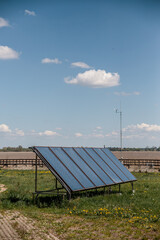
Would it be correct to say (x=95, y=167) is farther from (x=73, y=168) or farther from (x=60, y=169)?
(x=60, y=169)

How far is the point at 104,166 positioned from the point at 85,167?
6.72 feet

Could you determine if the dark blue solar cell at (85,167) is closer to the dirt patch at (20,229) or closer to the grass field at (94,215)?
the grass field at (94,215)

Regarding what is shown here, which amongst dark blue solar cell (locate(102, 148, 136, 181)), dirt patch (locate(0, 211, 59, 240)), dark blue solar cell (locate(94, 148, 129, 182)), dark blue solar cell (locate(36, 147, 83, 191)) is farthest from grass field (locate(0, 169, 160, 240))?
dark blue solar cell (locate(102, 148, 136, 181))

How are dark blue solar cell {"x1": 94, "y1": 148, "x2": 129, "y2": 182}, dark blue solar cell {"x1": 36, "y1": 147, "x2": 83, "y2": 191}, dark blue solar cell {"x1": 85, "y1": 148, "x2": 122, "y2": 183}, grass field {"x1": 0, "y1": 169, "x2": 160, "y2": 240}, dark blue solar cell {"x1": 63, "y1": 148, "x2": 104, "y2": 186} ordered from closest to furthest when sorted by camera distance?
grass field {"x1": 0, "y1": 169, "x2": 160, "y2": 240}, dark blue solar cell {"x1": 36, "y1": 147, "x2": 83, "y2": 191}, dark blue solar cell {"x1": 63, "y1": 148, "x2": 104, "y2": 186}, dark blue solar cell {"x1": 85, "y1": 148, "x2": 122, "y2": 183}, dark blue solar cell {"x1": 94, "y1": 148, "x2": 129, "y2": 182}

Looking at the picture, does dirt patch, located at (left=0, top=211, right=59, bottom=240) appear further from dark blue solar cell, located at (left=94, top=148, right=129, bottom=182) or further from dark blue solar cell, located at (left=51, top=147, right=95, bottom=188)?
dark blue solar cell, located at (left=94, top=148, right=129, bottom=182)

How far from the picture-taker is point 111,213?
1248 cm

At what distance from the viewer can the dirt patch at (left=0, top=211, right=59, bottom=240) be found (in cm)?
976

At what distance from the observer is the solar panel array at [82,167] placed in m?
14.4

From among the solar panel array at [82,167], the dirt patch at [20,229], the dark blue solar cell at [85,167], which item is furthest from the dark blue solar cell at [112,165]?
the dirt patch at [20,229]

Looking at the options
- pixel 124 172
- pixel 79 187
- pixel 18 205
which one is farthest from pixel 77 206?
pixel 124 172

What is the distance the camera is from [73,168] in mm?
15570

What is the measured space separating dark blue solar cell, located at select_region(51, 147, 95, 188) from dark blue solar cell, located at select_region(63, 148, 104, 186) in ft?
1.31

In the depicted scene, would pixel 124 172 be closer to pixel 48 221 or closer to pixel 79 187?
pixel 79 187

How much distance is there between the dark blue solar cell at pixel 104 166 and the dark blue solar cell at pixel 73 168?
237 cm
